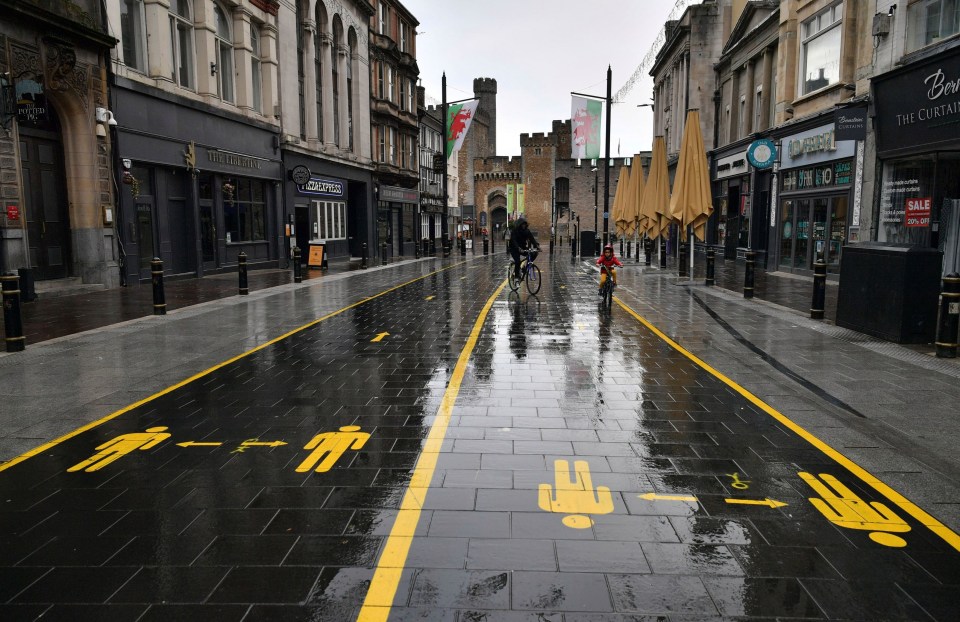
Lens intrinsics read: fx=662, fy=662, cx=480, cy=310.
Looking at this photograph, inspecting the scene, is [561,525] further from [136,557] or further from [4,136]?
[4,136]

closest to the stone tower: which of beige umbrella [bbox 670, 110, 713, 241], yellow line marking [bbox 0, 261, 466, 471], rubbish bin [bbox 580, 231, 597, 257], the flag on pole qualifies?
the flag on pole

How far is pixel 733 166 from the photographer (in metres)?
28.9

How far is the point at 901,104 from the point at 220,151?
64.5ft

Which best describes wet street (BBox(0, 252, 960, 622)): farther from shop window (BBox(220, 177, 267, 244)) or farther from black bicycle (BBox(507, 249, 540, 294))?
shop window (BBox(220, 177, 267, 244))

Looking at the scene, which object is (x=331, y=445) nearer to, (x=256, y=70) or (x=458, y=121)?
(x=256, y=70)

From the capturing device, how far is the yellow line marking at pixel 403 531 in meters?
3.03

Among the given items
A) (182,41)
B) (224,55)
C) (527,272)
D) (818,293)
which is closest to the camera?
(818,293)

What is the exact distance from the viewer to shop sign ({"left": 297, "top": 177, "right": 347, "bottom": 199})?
2839 cm

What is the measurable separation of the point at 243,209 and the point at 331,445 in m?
21.0

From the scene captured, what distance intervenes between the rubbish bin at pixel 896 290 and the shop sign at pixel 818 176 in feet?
33.3

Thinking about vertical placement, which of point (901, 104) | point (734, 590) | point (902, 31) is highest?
point (902, 31)

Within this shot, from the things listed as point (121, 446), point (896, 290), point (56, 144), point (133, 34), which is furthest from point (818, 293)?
point (133, 34)

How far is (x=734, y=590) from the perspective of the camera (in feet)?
10.3

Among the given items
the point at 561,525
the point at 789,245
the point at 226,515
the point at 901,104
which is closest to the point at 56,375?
the point at 226,515
